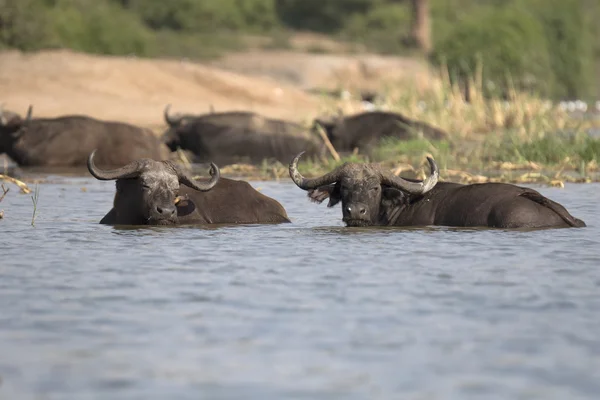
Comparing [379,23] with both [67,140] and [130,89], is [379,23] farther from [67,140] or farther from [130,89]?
[67,140]

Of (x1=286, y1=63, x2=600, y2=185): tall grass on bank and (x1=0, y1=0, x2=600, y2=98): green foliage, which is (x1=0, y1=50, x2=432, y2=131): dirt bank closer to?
(x1=286, y1=63, x2=600, y2=185): tall grass on bank

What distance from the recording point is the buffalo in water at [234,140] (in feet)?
85.0

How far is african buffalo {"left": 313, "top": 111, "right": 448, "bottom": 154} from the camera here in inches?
1030

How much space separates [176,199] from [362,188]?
5.96 ft

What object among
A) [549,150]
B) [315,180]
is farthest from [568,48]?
[315,180]

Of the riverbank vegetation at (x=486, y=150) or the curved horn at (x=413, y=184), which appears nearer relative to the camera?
the curved horn at (x=413, y=184)

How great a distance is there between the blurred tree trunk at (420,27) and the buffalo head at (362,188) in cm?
5488

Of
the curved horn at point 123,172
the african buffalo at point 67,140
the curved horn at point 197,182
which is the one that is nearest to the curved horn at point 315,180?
the curved horn at point 197,182

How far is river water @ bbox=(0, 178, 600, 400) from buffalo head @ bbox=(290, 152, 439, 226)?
25 cm

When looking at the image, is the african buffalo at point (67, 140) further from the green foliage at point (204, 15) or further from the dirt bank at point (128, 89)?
the green foliage at point (204, 15)

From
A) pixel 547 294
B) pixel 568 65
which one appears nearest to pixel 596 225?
pixel 547 294

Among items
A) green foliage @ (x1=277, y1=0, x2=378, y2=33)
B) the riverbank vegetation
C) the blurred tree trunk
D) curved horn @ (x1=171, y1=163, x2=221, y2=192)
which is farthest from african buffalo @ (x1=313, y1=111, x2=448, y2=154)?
green foliage @ (x1=277, y1=0, x2=378, y2=33)

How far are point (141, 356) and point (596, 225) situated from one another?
7.27 meters

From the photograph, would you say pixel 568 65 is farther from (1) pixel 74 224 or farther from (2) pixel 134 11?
(1) pixel 74 224
